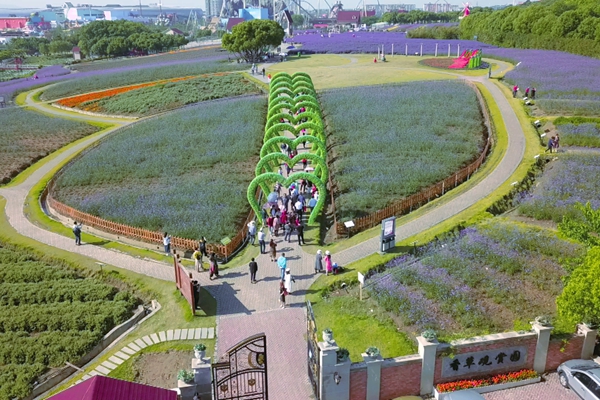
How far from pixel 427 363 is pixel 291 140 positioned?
68.0 feet

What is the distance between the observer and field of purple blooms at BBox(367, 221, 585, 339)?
1889cm

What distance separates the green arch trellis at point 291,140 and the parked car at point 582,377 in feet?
47.7

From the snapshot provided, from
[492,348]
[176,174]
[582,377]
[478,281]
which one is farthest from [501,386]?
[176,174]

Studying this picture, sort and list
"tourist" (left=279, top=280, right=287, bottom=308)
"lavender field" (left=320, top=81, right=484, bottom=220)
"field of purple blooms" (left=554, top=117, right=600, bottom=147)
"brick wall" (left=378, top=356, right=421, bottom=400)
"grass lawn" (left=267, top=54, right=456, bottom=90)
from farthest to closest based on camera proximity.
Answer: "grass lawn" (left=267, top=54, right=456, bottom=90), "field of purple blooms" (left=554, top=117, right=600, bottom=147), "lavender field" (left=320, top=81, right=484, bottom=220), "tourist" (left=279, top=280, right=287, bottom=308), "brick wall" (left=378, top=356, right=421, bottom=400)

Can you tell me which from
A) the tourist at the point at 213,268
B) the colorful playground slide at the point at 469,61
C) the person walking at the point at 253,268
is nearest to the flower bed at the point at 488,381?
the person walking at the point at 253,268

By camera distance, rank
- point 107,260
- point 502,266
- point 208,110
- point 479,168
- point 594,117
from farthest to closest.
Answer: point 208,110 → point 594,117 → point 479,168 → point 107,260 → point 502,266

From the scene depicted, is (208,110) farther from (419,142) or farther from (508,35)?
(508,35)

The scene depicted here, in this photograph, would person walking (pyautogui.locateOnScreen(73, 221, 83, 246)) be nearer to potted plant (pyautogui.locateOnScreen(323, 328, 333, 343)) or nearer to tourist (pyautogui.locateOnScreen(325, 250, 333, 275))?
tourist (pyautogui.locateOnScreen(325, 250, 333, 275))

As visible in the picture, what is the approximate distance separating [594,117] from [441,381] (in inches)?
1407

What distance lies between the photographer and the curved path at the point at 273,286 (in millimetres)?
17672

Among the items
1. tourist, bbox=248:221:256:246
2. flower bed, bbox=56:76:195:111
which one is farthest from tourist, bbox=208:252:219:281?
flower bed, bbox=56:76:195:111

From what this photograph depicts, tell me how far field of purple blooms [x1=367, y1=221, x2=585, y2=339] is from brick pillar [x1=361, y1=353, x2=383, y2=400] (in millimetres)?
3196

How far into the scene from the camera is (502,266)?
2172 centimetres

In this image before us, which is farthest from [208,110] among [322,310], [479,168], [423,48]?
[423,48]
